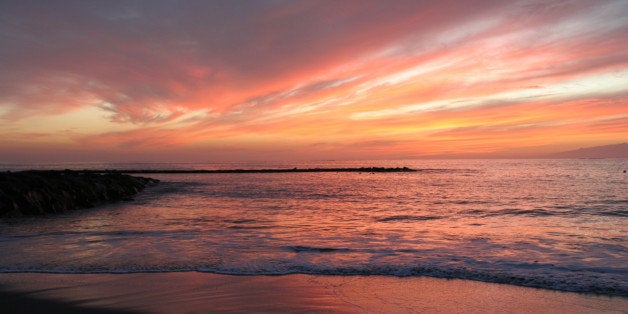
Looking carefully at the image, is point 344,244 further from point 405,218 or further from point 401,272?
point 405,218

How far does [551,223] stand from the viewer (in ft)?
51.6

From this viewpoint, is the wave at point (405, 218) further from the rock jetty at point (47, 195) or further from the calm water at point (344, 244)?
the rock jetty at point (47, 195)

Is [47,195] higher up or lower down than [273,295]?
higher up

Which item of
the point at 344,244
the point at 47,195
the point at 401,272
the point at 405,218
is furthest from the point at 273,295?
the point at 47,195

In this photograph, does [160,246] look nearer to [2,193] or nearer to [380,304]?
[380,304]

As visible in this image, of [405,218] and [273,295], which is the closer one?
[273,295]

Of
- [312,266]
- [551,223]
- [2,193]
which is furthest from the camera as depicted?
[2,193]

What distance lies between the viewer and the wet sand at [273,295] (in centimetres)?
624

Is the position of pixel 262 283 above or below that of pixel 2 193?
below

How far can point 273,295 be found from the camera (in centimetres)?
690

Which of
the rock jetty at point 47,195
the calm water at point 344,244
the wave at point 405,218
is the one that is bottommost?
the wave at point 405,218

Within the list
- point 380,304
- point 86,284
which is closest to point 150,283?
point 86,284

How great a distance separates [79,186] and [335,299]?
25724 millimetres

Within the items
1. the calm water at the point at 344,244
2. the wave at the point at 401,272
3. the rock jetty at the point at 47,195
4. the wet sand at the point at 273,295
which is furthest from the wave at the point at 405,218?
the rock jetty at the point at 47,195
